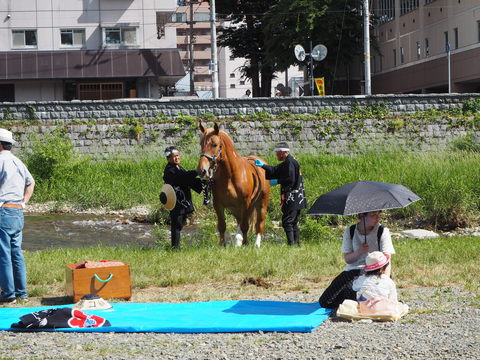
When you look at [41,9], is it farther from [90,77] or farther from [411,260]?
[411,260]

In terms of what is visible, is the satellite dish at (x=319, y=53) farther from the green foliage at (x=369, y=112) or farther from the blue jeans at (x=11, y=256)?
the blue jeans at (x=11, y=256)

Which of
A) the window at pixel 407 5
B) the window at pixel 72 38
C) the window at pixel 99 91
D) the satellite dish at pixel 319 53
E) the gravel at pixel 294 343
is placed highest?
the window at pixel 407 5

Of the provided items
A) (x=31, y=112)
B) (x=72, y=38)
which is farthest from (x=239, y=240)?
(x=72, y=38)

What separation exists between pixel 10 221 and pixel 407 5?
52.4 m

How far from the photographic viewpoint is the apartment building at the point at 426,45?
50.9 meters

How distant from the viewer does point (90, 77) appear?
5216cm

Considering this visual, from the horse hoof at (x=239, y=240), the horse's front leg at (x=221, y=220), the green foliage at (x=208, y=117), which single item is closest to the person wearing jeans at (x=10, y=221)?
the horse's front leg at (x=221, y=220)

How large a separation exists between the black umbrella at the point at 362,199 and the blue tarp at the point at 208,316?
118 cm

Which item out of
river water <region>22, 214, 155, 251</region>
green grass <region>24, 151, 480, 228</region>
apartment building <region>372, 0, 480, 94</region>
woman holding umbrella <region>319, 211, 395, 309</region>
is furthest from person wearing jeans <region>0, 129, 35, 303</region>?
apartment building <region>372, 0, 480, 94</region>

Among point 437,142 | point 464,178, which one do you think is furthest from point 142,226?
point 437,142

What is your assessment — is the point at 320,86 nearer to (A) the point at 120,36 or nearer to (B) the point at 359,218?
(A) the point at 120,36

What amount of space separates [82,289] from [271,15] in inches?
1786

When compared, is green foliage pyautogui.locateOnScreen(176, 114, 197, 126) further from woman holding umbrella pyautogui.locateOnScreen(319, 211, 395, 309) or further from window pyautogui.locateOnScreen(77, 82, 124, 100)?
woman holding umbrella pyautogui.locateOnScreen(319, 211, 395, 309)

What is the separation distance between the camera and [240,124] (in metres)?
39.3
